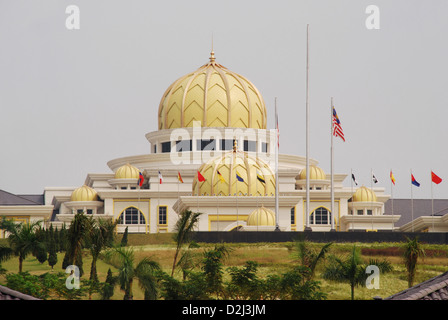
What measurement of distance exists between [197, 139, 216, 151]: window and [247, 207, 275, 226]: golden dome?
14.4 metres

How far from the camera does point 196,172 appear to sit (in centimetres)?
5759

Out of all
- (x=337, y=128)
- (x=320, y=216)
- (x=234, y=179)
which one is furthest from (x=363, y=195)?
(x=337, y=128)

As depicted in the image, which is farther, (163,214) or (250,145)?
(250,145)

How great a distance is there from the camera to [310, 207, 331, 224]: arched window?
5656cm

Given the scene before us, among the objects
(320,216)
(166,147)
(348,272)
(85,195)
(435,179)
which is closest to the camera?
(348,272)

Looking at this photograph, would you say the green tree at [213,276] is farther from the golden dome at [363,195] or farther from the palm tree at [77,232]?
the golden dome at [363,195]

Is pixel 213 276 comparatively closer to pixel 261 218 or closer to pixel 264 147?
pixel 261 218

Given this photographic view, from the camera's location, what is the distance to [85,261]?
34.8 meters

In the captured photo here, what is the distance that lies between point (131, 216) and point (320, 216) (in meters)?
11.8

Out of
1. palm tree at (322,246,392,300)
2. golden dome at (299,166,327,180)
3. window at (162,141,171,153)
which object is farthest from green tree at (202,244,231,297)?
window at (162,141,171,153)

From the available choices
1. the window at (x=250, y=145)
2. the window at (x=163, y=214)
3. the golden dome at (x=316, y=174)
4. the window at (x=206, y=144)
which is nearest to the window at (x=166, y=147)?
the window at (x=206, y=144)

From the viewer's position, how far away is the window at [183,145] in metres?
60.5
